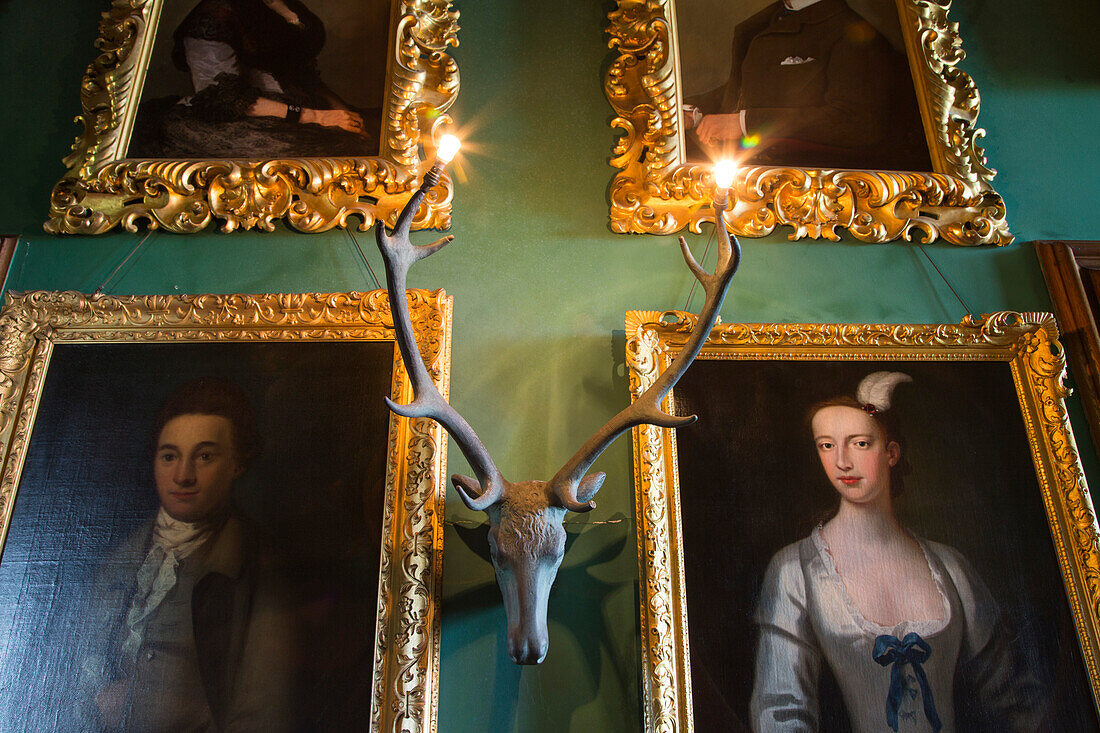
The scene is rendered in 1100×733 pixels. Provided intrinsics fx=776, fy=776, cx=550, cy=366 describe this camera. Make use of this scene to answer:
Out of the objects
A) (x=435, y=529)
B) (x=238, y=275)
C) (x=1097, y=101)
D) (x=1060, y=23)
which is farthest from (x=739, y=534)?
(x=1060, y=23)

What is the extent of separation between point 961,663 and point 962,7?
2.69m

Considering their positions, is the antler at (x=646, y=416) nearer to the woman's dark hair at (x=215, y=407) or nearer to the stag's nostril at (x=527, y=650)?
the stag's nostril at (x=527, y=650)

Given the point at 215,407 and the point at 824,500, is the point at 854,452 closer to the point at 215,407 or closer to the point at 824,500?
the point at 824,500

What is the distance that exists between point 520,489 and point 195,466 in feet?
3.58

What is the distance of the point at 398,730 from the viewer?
215 cm

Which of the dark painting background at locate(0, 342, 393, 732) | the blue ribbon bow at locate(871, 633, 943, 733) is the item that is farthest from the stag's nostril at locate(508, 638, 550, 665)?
the blue ribbon bow at locate(871, 633, 943, 733)

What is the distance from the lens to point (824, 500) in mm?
2477

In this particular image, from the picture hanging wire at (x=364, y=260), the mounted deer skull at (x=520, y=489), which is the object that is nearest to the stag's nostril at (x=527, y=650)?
the mounted deer skull at (x=520, y=489)

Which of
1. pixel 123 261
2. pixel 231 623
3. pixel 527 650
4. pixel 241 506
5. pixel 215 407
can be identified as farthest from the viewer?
pixel 123 261

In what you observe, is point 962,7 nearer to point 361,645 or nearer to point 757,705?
point 757,705

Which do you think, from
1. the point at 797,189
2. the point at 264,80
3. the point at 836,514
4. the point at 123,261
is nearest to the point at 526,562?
the point at 836,514

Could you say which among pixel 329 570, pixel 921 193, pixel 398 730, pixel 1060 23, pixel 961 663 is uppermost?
pixel 1060 23

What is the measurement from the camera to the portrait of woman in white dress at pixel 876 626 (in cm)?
226

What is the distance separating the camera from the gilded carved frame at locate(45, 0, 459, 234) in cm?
284
